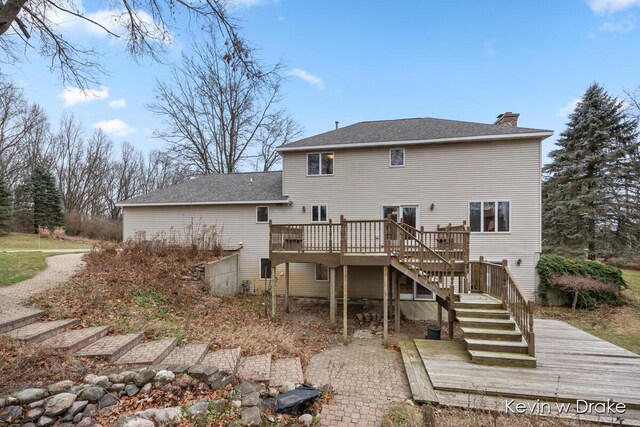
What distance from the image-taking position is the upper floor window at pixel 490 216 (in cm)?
1054

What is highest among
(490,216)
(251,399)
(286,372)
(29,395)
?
(490,216)

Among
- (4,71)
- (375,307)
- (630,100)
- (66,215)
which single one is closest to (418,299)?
(375,307)

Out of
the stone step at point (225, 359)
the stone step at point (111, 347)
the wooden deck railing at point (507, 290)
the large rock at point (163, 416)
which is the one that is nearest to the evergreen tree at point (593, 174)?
the wooden deck railing at point (507, 290)

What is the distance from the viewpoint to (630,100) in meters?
18.3

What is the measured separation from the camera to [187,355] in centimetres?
512

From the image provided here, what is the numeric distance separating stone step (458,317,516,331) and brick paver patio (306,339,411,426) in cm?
180

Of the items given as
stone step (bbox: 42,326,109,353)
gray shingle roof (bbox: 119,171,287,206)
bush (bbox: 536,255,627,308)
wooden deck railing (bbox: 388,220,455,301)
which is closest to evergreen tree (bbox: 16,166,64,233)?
gray shingle roof (bbox: 119,171,287,206)

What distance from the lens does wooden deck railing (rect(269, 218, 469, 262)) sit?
7.75 m

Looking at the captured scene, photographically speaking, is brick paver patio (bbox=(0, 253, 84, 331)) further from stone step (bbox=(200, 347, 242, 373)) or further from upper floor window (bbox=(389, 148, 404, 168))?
upper floor window (bbox=(389, 148, 404, 168))

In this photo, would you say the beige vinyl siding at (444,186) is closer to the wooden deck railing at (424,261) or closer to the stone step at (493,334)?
the wooden deck railing at (424,261)

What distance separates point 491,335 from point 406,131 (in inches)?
342

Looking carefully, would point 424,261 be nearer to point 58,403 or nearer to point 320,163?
point 320,163

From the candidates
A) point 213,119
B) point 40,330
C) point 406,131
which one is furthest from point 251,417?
point 213,119

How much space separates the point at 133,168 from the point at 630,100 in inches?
1812
